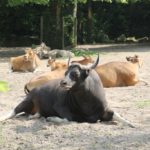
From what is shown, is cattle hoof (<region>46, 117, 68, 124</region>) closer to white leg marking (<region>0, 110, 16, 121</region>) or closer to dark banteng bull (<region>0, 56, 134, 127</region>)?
dark banteng bull (<region>0, 56, 134, 127</region>)

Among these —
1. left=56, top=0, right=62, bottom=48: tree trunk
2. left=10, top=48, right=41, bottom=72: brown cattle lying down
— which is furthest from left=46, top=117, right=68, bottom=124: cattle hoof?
left=56, top=0, right=62, bottom=48: tree trunk

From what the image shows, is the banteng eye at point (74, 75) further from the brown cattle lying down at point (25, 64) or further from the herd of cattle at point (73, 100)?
the brown cattle lying down at point (25, 64)

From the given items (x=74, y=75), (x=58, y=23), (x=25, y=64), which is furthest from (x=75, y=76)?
(x=58, y=23)

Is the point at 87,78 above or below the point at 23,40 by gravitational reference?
above

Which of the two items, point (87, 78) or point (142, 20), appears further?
point (142, 20)

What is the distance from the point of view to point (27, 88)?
404 inches

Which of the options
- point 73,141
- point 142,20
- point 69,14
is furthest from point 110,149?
point 142,20

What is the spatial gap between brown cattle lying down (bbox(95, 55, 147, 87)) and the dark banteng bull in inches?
145

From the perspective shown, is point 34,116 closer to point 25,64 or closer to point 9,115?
point 9,115

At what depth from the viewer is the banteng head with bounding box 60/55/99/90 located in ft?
24.5

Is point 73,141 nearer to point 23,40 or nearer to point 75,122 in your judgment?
point 75,122

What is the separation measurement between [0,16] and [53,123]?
22936mm

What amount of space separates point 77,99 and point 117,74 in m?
4.31

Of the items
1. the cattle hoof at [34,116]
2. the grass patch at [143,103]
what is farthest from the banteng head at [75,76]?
the grass patch at [143,103]
